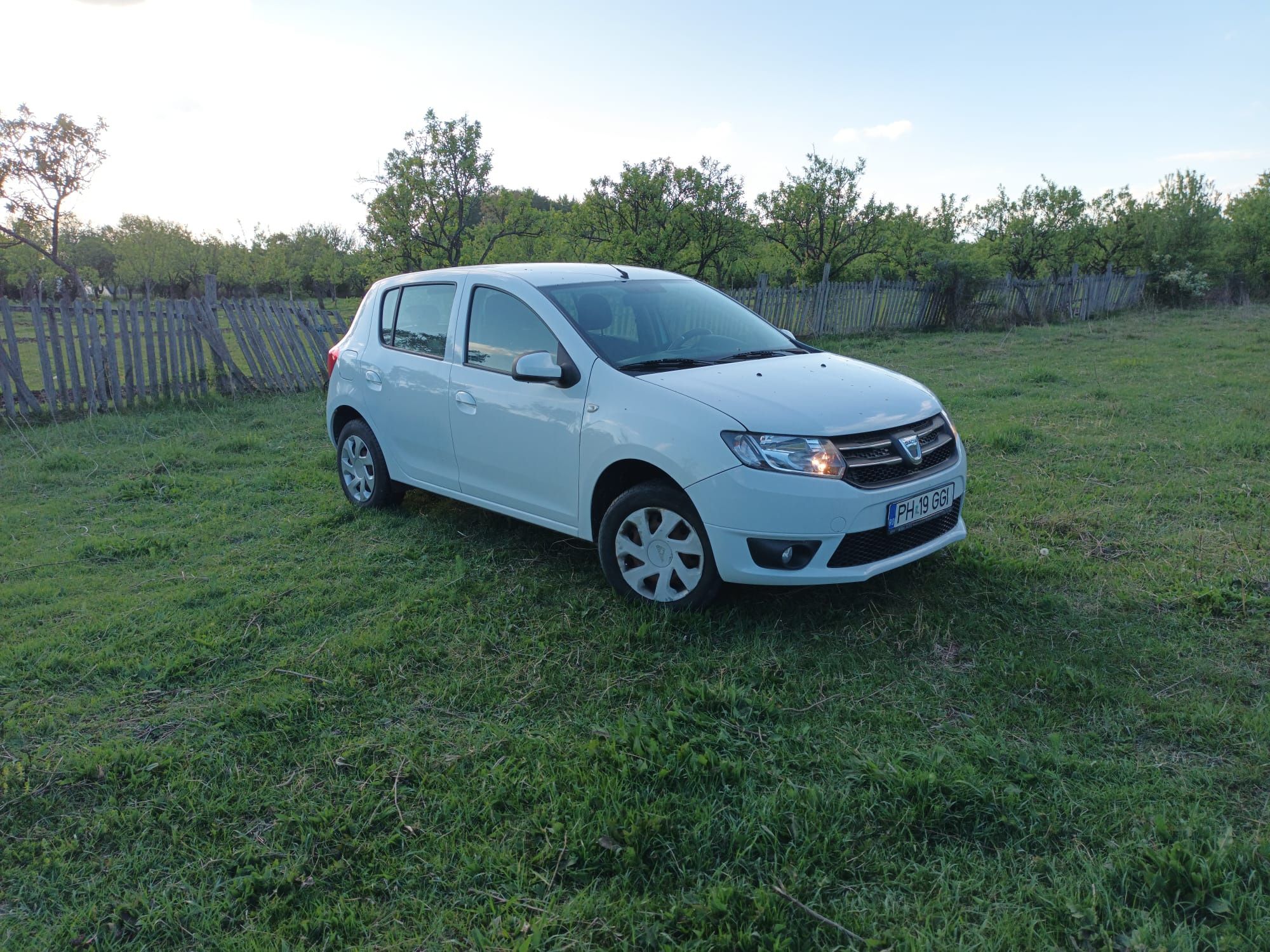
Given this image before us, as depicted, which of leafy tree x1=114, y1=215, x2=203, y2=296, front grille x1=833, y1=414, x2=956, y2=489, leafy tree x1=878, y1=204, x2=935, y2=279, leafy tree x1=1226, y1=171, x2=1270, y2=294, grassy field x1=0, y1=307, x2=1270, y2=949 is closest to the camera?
grassy field x1=0, y1=307, x2=1270, y2=949

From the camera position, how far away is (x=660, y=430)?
3.63 m

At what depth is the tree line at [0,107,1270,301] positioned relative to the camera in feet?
54.0

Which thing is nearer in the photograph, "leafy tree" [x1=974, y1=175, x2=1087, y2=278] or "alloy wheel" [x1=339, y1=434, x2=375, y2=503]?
"alloy wheel" [x1=339, y1=434, x2=375, y2=503]

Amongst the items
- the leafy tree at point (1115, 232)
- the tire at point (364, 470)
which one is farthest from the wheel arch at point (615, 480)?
the leafy tree at point (1115, 232)

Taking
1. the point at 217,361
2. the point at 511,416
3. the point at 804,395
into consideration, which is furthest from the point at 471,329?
the point at 217,361

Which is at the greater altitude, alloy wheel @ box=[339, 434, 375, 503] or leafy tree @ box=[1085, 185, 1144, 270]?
leafy tree @ box=[1085, 185, 1144, 270]

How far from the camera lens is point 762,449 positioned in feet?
11.2

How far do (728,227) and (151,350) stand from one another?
1118 centimetres

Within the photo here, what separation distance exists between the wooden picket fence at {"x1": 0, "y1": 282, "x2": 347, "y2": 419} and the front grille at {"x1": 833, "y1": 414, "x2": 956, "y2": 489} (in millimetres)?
9389

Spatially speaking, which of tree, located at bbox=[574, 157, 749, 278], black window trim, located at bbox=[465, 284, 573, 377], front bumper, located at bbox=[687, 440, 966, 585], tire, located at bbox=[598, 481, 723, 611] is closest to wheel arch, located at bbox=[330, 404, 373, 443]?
black window trim, located at bbox=[465, 284, 573, 377]

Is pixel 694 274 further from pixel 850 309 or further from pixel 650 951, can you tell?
pixel 650 951

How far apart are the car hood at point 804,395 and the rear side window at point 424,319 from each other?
167 centimetres

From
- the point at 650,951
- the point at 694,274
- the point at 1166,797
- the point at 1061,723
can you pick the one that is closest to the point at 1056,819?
the point at 1166,797

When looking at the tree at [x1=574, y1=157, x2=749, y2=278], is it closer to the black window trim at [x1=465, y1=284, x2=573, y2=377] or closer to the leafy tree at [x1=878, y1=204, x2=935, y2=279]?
the leafy tree at [x1=878, y1=204, x2=935, y2=279]
